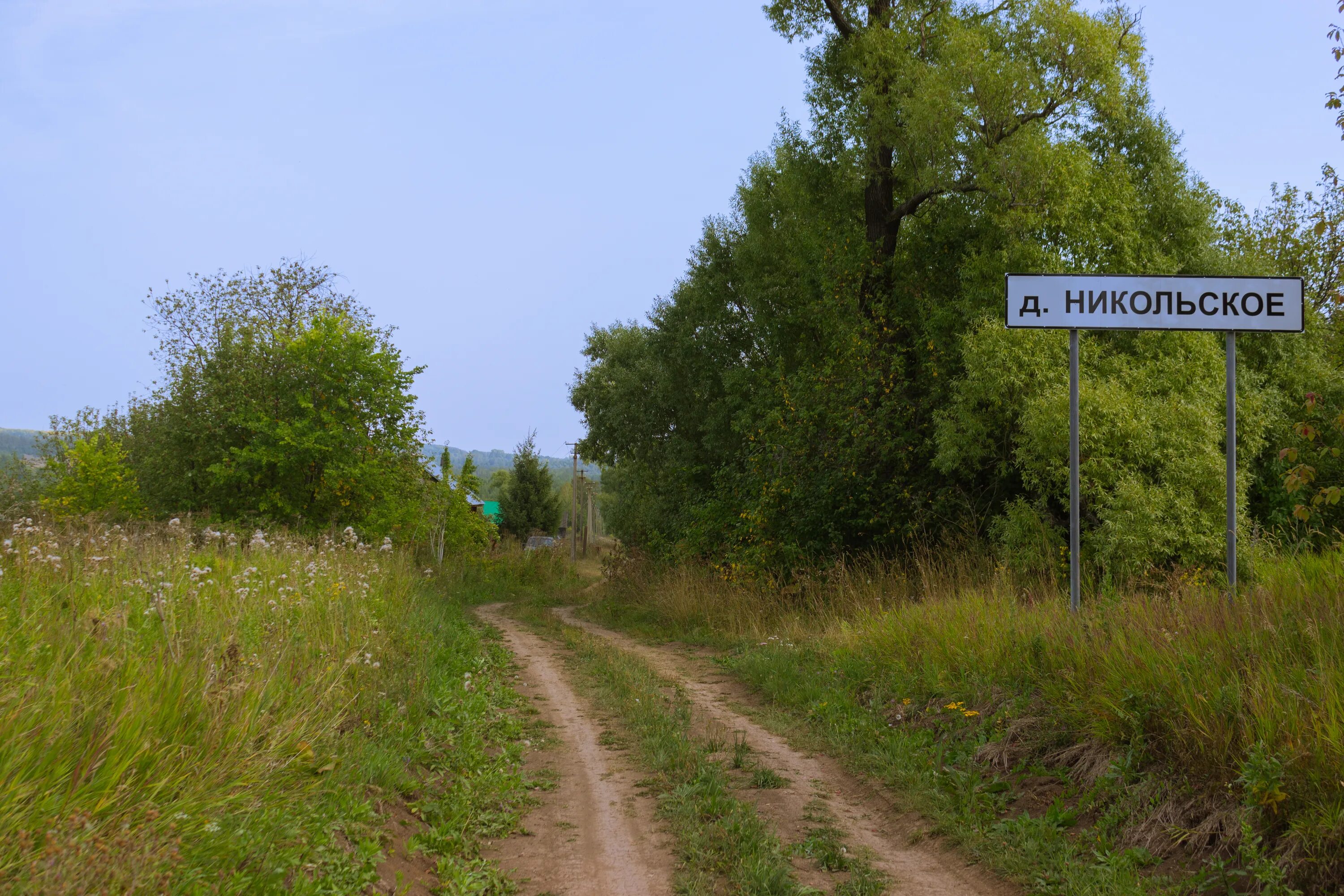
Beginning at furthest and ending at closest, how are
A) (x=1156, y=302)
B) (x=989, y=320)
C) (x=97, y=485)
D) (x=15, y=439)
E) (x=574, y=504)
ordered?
(x=15, y=439) → (x=574, y=504) → (x=97, y=485) → (x=989, y=320) → (x=1156, y=302)

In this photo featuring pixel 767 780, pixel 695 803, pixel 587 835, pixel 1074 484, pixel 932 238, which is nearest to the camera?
pixel 587 835

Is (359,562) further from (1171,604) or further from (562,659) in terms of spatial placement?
(1171,604)

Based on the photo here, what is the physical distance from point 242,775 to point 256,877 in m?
0.64

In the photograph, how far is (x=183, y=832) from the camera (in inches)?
136

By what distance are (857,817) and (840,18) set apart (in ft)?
55.8

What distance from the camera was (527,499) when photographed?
63.7m

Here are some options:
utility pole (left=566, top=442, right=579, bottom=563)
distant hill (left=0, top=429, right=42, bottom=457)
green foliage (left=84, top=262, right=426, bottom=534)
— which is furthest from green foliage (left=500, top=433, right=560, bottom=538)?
distant hill (left=0, top=429, right=42, bottom=457)

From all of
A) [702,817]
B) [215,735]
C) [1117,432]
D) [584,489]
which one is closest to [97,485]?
[215,735]

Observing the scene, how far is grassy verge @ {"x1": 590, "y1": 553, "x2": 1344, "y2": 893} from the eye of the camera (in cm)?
418

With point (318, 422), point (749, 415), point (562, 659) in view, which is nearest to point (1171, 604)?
point (562, 659)

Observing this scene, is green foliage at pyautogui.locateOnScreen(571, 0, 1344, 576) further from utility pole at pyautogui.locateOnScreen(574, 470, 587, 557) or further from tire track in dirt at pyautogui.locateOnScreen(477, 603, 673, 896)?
utility pole at pyautogui.locateOnScreen(574, 470, 587, 557)

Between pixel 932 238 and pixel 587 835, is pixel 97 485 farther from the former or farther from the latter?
pixel 587 835

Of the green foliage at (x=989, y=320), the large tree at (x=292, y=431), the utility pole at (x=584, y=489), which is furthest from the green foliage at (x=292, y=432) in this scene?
the utility pole at (x=584, y=489)

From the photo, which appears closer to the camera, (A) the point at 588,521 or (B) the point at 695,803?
(B) the point at 695,803
